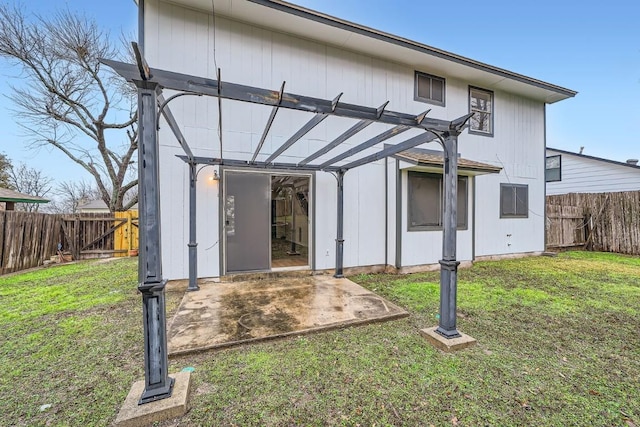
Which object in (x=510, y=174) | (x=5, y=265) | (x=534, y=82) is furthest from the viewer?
(x=510, y=174)

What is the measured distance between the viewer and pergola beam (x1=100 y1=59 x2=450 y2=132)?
178 centimetres

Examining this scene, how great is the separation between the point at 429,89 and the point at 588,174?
33.0ft

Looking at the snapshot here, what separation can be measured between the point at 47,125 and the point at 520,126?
18700 mm

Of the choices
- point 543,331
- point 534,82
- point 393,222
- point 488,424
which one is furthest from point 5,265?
point 534,82

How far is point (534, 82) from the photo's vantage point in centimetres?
713

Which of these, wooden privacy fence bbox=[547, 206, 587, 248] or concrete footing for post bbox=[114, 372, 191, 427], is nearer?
concrete footing for post bbox=[114, 372, 191, 427]

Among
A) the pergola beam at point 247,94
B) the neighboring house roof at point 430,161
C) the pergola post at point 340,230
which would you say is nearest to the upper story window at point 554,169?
→ the neighboring house roof at point 430,161

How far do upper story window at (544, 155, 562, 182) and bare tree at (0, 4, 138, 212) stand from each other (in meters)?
19.0

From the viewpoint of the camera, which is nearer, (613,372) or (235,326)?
(613,372)

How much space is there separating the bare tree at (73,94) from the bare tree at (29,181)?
10642mm

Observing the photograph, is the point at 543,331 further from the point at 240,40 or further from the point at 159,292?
the point at 240,40

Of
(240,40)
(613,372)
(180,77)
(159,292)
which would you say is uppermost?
(240,40)

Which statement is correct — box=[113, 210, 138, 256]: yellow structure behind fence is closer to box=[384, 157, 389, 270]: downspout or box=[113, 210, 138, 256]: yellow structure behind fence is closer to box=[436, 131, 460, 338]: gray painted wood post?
box=[384, 157, 389, 270]: downspout

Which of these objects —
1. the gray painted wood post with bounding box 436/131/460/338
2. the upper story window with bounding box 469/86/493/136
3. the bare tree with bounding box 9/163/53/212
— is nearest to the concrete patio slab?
the gray painted wood post with bounding box 436/131/460/338
